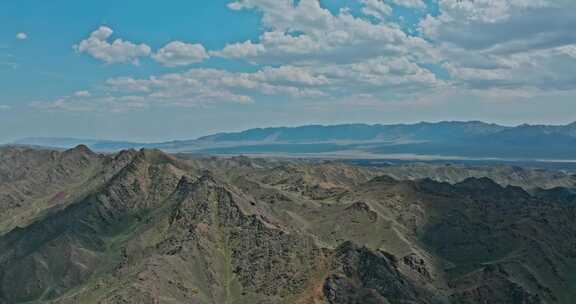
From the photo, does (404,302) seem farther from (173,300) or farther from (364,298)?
(173,300)

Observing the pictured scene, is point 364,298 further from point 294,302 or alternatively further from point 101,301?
point 101,301

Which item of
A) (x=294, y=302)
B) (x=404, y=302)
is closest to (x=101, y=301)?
(x=294, y=302)

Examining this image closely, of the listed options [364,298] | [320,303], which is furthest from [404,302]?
[320,303]

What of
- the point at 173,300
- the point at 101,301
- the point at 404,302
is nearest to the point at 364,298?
the point at 404,302

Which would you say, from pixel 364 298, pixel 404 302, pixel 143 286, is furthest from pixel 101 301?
pixel 404 302

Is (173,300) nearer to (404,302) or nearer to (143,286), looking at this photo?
(143,286)
